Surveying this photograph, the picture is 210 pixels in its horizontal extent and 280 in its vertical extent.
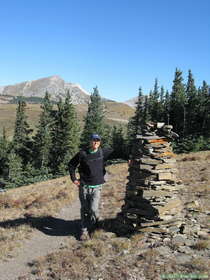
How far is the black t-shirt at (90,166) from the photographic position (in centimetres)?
817

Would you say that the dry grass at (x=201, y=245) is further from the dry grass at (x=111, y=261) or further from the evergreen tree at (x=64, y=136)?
the evergreen tree at (x=64, y=136)

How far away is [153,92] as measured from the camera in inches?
3420

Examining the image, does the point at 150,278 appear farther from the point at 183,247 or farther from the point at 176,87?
the point at 176,87

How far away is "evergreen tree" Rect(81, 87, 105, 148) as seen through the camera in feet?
199

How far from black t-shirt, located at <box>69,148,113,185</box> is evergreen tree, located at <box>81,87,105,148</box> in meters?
49.9

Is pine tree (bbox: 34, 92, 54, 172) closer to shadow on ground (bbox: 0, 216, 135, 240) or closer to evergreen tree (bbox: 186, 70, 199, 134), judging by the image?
evergreen tree (bbox: 186, 70, 199, 134)

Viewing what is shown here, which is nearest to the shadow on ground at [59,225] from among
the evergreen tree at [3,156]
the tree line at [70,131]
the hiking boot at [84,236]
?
the hiking boot at [84,236]

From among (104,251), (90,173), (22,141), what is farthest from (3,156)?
(104,251)

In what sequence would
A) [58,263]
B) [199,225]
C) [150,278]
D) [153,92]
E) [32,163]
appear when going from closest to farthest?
[150,278] < [58,263] < [199,225] < [32,163] < [153,92]

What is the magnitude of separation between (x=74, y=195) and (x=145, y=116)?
5574 cm

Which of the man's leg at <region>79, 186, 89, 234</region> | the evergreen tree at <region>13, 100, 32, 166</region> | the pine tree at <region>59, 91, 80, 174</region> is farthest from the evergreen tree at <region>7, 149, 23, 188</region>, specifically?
the man's leg at <region>79, 186, 89, 234</region>

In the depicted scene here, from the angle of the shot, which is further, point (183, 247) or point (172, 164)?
point (172, 164)

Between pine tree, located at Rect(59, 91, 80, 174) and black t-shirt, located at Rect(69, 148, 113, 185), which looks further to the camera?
pine tree, located at Rect(59, 91, 80, 174)

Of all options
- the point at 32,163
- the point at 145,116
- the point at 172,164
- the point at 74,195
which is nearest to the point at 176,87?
the point at 145,116
